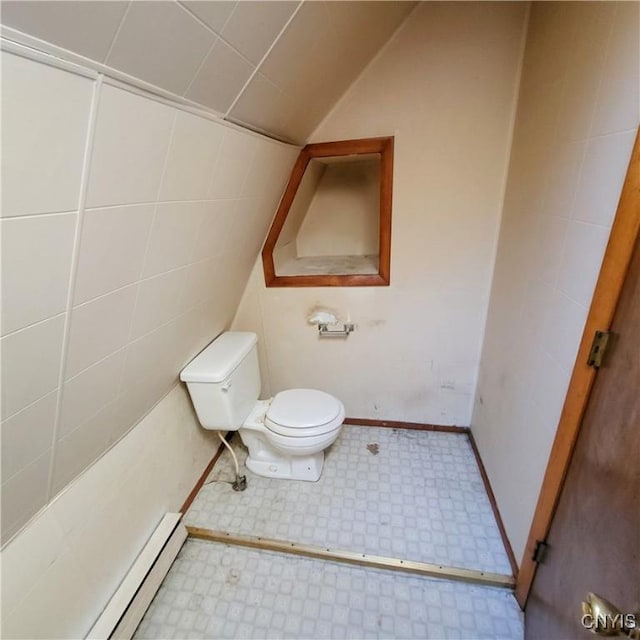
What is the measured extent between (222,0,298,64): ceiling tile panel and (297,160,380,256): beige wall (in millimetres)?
1397

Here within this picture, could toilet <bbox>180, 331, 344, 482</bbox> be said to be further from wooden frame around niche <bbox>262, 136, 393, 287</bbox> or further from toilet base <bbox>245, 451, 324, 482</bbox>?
wooden frame around niche <bbox>262, 136, 393, 287</bbox>

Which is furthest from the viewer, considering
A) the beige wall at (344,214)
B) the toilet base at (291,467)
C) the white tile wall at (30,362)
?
the beige wall at (344,214)

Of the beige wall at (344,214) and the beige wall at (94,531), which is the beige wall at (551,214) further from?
the beige wall at (94,531)

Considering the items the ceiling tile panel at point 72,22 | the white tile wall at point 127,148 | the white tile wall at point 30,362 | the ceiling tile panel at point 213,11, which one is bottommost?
the white tile wall at point 30,362

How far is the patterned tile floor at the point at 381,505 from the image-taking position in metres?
1.42

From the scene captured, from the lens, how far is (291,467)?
1.76m

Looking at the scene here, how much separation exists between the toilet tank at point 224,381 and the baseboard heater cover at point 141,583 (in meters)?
0.45

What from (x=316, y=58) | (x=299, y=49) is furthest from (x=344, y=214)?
(x=299, y=49)

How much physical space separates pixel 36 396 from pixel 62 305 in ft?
0.73

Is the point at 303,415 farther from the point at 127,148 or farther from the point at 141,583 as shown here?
the point at 127,148

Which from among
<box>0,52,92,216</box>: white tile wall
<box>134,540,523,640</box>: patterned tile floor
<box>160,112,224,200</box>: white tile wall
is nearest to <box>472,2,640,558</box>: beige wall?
<box>134,540,523,640</box>: patterned tile floor

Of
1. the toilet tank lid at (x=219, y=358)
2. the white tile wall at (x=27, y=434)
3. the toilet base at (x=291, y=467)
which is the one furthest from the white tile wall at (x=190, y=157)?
the toilet base at (x=291, y=467)

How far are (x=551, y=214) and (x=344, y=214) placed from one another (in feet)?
4.50

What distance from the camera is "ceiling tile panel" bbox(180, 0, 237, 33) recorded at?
0.57 m
